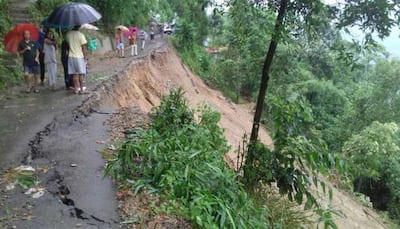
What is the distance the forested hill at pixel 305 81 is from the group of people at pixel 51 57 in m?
2.95

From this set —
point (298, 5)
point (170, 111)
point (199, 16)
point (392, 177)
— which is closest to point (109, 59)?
point (170, 111)

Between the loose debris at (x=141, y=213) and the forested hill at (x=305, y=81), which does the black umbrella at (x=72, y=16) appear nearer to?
the forested hill at (x=305, y=81)

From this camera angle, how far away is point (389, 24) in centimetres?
555

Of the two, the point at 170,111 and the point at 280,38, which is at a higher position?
the point at 280,38

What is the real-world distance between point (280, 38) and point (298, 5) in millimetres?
625

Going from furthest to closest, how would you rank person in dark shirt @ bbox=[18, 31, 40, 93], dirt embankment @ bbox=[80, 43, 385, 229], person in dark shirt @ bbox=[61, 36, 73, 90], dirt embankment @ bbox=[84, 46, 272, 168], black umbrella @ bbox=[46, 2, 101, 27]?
dirt embankment @ bbox=[84, 46, 272, 168] < dirt embankment @ bbox=[80, 43, 385, 229] < person in dark shirt @ bbox=[61, 36, 73, 90] < person in dark shirt @ bbox=[18, 31, 40, 93] < black umbrella @ bbox=[46, 2, 101, 27]

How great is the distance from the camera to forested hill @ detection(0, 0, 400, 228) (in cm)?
588

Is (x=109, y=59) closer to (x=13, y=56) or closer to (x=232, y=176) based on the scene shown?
(x=13, y=56)

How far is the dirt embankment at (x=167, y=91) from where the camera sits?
11.3 meters

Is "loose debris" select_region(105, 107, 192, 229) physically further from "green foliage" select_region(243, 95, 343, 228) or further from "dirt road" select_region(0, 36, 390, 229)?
"green foliage" select_region(243, 95, 343, 228)

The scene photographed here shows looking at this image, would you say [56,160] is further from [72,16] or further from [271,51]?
[72,16]

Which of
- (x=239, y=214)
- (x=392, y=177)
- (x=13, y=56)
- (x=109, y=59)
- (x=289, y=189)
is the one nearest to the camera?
(x=239, y=214)

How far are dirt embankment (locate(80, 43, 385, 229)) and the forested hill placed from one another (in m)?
1.43

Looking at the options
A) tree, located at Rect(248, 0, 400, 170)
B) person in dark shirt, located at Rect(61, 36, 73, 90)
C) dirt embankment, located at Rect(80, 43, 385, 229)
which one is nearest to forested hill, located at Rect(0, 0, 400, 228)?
tree, located at Rect(248, 0, 400, 170)
